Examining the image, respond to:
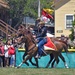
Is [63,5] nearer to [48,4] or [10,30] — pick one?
[10,30]

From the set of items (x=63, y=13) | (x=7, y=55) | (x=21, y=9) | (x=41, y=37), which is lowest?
(x=7, y=55)

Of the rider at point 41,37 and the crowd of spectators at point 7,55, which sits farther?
the crowd of spectators at point 7,55

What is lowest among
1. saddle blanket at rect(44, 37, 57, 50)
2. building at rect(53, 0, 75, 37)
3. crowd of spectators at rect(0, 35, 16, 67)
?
crowd of spectators at rect(0, 35, 16, 67)

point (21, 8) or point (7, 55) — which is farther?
point (21, 8)

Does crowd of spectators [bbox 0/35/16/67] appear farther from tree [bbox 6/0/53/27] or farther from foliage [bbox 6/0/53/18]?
foliage [bbox 6/0/53/18]

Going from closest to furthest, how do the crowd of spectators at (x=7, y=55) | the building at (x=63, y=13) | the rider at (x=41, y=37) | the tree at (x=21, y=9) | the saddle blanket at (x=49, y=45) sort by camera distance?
1. the rider at (x=41, y=37)
2. the saddle blanket at (x=49, y=45)
3. the crowd of spectators at (x=7, y=55)
4. the building at (x=63, y=13)
5. the tree at (x=21, y=9)

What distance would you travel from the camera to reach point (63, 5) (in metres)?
47.4

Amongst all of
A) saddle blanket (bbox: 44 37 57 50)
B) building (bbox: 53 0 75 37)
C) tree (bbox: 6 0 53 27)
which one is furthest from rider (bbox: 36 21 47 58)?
tree (bbox: 6 0 53 27)

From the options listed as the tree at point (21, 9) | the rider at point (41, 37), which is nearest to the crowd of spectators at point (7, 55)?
the rider at point (41, 37)

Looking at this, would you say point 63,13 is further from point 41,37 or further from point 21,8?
point 41,37

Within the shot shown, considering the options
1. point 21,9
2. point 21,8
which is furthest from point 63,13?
point 21,9

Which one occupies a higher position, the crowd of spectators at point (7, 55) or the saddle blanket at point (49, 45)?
the saddle blanket at point (49, 45)

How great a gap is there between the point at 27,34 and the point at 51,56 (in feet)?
6.45

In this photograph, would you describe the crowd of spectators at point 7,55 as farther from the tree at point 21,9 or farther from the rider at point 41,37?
the tree at point 21,9
